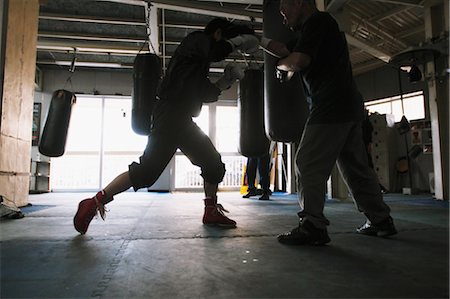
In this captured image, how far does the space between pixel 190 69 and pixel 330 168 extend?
100 centimetres

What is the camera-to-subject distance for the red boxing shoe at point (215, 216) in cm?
211

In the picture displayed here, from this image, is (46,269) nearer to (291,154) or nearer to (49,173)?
(291,154)

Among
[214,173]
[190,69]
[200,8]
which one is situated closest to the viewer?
[190,69]

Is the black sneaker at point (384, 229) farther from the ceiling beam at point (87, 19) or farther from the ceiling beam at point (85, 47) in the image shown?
the ceiling beam at point (85, 47)

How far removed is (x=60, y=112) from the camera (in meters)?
4.38

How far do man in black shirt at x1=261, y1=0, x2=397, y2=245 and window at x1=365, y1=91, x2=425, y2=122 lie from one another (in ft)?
20.7

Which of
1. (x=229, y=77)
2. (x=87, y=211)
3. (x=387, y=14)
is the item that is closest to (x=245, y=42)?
(x=229, y=77)

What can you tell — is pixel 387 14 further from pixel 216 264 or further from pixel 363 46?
pixel 216 264

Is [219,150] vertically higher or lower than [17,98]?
lower

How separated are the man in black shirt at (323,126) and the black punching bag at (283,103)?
1.84ft

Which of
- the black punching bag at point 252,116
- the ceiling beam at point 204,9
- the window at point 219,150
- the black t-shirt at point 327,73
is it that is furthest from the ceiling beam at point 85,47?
the black t-shirt at point 327,73

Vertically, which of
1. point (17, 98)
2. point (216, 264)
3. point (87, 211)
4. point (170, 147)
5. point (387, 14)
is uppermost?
point (387, 14)

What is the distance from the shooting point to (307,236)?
152 cm

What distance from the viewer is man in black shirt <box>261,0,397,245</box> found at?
5.08ft
